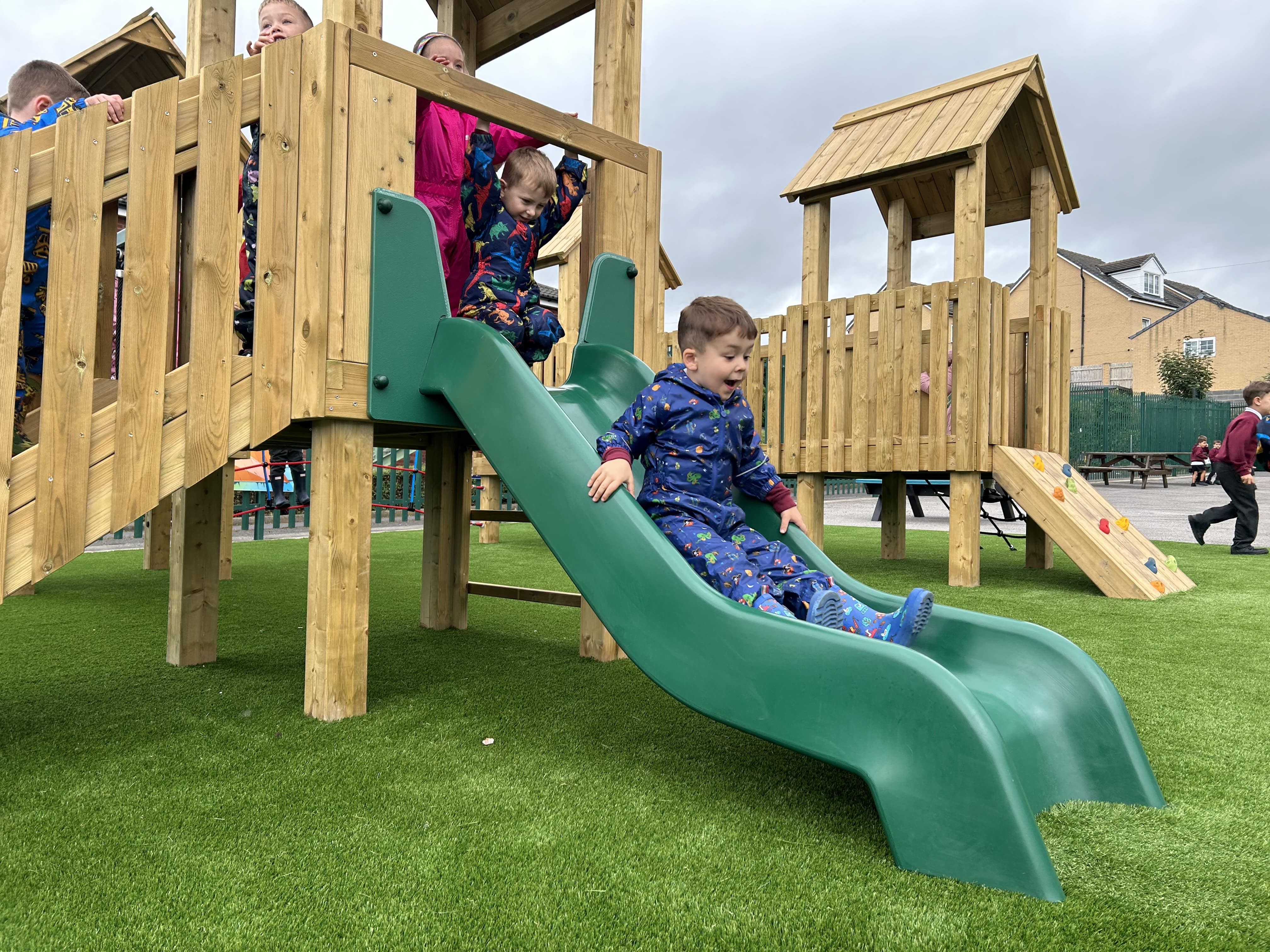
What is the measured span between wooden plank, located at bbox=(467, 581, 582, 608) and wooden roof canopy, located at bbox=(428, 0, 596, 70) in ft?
9.61

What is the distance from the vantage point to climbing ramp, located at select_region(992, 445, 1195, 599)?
5.91 meters

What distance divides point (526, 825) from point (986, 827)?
1.05 metres

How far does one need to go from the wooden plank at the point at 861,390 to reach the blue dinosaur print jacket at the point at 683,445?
452cm

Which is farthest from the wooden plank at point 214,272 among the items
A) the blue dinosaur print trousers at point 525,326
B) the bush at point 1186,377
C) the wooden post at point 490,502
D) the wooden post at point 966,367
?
the bush at point 1186,377

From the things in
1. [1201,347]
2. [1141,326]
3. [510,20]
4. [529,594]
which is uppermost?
[1141,326]

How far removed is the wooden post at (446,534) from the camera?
14.9 feet

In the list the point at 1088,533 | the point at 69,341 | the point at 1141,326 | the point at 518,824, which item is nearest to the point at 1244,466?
the point at 1088,533

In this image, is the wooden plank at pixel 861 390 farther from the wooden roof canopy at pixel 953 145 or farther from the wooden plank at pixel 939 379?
the wooden roof canopy at pixel 953 145

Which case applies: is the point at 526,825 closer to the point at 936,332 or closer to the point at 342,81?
the point at 342,81

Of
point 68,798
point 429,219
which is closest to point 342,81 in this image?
point 429,219

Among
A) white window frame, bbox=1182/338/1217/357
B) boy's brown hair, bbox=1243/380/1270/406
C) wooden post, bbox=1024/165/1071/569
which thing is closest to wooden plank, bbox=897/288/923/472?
wooden post, bbox=1024/165/1071/569

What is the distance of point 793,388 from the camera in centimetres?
766

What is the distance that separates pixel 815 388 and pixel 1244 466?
5.06 meters

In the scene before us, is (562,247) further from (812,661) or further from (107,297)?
(812,661)
